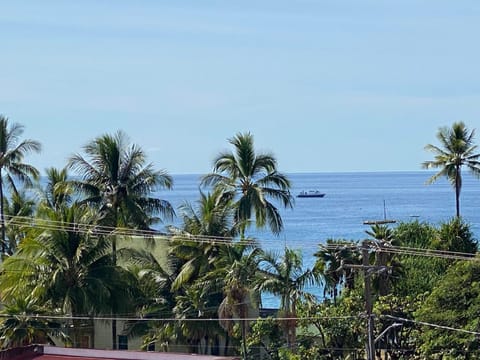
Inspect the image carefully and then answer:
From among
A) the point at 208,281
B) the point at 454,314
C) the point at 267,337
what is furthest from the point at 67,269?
the point at 454,314

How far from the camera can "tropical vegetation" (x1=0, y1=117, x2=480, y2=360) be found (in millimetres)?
31172

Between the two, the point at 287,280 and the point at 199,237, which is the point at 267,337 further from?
the point at 199,237

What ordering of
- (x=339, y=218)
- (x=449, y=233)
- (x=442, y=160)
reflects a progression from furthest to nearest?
(x=339, y=218) < (x=442, y=160) < (x=449, y=233)

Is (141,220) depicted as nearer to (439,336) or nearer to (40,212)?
(40,212)

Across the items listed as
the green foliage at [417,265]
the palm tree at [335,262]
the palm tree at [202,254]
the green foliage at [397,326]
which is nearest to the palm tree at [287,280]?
the palm tree at [202,254]

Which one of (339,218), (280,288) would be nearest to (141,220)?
(280,288)

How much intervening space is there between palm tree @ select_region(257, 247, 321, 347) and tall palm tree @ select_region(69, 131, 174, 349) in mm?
7656

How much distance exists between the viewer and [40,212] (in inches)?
1398

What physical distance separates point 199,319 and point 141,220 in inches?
251

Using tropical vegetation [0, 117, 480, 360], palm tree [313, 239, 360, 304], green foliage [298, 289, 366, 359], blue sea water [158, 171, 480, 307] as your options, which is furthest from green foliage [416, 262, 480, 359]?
blue sea water [158, 171, 480, 307]

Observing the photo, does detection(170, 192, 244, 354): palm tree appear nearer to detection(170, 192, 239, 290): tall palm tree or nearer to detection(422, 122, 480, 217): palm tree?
detection(170, 192, 239, 290): tall palm tree

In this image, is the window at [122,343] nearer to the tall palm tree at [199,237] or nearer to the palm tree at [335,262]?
the tall palm tree at [199,237]

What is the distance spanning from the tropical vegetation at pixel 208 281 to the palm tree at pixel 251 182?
2.2 inches

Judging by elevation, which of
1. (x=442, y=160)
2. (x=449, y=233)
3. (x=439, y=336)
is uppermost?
(x=442, y=160)
